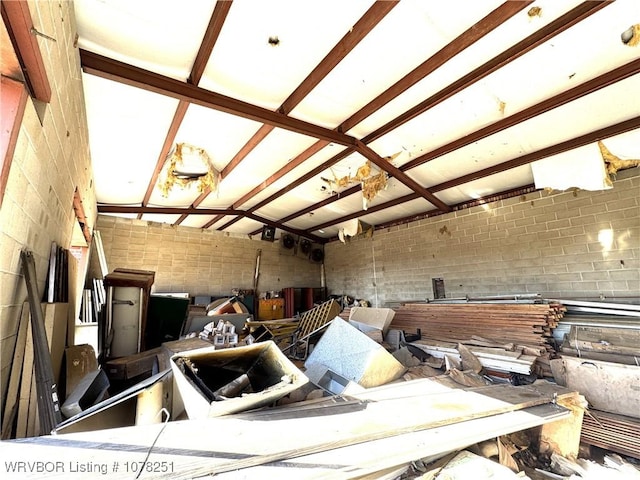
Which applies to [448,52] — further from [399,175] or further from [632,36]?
[399,175]

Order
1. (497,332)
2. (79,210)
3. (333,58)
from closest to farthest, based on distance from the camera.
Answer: (333,58) → (79,210) → (497,332)

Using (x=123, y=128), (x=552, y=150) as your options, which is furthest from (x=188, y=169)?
(x=552, y=150)

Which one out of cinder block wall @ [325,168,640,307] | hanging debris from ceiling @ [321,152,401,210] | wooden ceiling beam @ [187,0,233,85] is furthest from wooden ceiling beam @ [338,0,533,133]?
cinder block wall @ [325,168,640,307]

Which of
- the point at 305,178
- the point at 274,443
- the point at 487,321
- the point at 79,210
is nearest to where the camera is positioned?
the point at 274,443

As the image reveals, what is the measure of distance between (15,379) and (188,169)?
397cm

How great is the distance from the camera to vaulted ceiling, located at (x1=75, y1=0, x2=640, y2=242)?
2469 mm

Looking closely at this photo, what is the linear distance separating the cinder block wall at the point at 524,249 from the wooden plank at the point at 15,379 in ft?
23.3

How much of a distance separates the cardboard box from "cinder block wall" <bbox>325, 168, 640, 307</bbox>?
568 centimetres

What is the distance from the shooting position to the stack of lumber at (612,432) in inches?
93.6

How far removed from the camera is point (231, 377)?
89.7 inches

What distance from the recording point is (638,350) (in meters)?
3.03

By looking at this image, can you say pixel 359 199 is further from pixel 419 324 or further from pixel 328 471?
pixel 328 471

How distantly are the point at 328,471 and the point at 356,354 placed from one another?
177 centimetres

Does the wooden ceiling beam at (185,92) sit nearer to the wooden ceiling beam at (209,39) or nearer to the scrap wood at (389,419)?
the wooden ceiling beam at (209,39)
